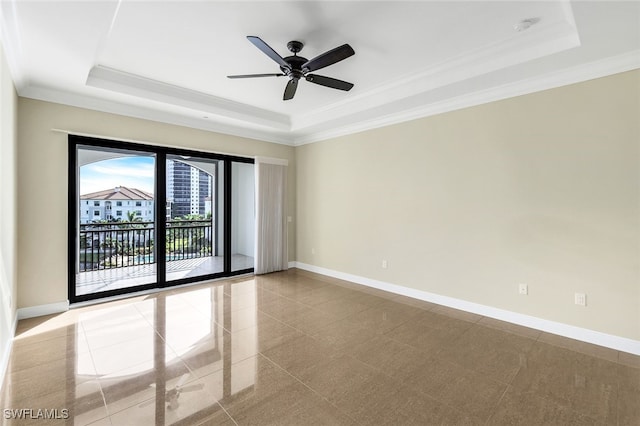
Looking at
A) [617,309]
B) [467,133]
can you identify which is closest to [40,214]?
[467,133]

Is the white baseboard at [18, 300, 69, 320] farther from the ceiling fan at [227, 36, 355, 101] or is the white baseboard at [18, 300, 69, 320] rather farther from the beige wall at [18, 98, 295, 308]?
the ceiling fan at [227, 36, 355, 101]

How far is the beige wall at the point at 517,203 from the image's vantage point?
2.85 m

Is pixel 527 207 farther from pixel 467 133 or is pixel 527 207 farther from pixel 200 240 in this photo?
pixel 200 240

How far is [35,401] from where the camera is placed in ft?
6.66

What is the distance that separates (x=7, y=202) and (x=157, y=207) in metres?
1.86

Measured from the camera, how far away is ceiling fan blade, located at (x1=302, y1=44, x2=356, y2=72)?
2430 mm

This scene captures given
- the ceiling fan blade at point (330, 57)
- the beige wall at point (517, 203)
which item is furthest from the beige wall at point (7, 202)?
the beige wall at point (517, 203)

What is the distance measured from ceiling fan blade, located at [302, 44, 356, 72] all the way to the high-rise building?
3.27 metres

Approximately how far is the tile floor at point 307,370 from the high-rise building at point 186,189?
2.15m

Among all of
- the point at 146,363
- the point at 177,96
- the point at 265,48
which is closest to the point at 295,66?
the point at 265,48

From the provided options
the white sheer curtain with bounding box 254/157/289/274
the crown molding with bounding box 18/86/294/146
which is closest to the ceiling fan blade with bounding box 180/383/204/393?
the white sheer curtain with bounding box 254/157/289/274

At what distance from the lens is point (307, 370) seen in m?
2.45

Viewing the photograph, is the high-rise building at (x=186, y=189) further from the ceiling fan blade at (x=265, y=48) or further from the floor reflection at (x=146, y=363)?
the ceiling fan blade at (x=265, y=48)

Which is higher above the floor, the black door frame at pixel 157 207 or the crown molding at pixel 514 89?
the crown molding at pixel 514 89
